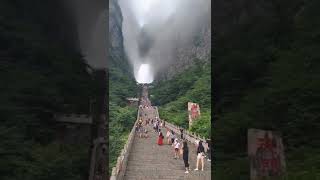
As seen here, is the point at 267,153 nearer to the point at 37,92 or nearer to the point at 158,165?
the point at 37,92

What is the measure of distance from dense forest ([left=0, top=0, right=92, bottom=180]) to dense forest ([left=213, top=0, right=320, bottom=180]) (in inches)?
172

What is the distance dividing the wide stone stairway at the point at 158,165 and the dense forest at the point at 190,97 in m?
6.55

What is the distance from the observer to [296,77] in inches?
551

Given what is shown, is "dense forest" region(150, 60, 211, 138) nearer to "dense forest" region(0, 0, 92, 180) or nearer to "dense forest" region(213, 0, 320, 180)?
"dense forest" region(213, 0, 320, 180)

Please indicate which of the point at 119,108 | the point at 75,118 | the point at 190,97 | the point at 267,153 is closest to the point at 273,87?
the point at 267,153

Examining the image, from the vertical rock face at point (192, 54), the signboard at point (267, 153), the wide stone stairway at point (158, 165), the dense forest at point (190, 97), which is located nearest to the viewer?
the signboard at point (267, 153)

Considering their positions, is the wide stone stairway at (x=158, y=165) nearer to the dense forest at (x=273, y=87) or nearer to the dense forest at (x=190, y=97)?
the dense forest at (x=273, y=87)

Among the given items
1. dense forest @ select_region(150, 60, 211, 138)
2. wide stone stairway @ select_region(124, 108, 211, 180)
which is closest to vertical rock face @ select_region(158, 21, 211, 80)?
dense forest @ select_region(150, 60, 211, 138)

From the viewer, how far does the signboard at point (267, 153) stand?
1027cm

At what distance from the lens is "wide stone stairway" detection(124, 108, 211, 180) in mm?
17112

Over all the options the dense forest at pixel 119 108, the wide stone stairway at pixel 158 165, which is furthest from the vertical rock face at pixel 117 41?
the wide stone stairway at pixel 158 165

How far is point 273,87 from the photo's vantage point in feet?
47.6

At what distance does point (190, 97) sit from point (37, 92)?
3890 cm

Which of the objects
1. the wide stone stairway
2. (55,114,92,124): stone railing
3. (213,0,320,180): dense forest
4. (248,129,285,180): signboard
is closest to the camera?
(248,129,285,180): signboard
